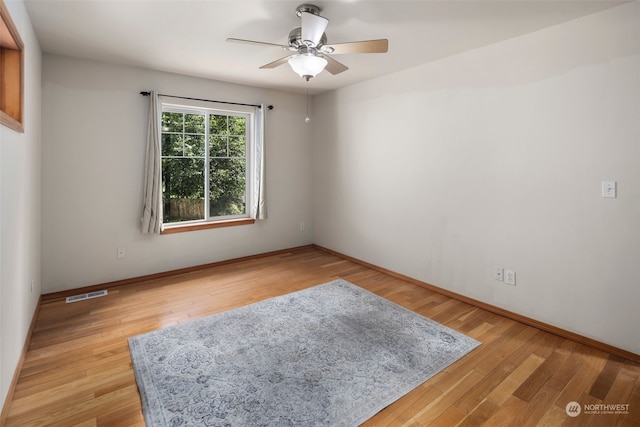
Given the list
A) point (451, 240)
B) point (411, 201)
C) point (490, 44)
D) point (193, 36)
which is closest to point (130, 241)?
point (193, 36)

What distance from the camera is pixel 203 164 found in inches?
173

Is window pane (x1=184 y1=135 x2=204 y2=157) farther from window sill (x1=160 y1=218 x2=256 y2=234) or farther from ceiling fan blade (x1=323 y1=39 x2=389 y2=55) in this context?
ceiling fan blade (x1=323 y1=39 x2=389 y2=55)

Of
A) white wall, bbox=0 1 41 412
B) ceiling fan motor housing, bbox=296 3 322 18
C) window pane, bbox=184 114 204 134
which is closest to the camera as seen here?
white wall, bbox=0 1 41 412

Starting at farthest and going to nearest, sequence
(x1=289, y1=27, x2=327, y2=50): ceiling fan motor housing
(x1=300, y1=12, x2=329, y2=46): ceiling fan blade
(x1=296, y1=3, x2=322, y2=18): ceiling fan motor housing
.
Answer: (x1=289, y1=27, x2=327, y2=50): ceiling fan motor housing → (x1=296, y1=3, x2=322, y2=18): ceiling fan motor housing → (x1=300, y1=12, x2=329, y2=46): ceiling fan blade

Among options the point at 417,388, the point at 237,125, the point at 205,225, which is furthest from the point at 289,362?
the point at 237,125

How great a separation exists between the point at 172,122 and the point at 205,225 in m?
1.37

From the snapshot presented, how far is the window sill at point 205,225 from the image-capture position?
13.5 ft

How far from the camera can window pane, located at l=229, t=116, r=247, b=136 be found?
15.2ft

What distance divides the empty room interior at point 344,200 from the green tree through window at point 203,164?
0.03 m

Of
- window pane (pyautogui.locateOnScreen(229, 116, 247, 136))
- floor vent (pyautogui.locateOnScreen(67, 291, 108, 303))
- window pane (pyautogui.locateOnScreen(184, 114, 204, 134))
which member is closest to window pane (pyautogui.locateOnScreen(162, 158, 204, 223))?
window pane (pyautogui.locateOnScreen(184, 114, 204, 134))

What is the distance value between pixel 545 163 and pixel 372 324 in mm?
1996

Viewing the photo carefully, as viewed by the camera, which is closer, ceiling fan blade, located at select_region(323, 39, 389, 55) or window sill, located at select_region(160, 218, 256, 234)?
ceiling fan blade, located at select_region(323, 39, 389, 55)

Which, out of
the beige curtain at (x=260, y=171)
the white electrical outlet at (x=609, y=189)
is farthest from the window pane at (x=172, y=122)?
the white electrical outlet at (x=609, y=189)

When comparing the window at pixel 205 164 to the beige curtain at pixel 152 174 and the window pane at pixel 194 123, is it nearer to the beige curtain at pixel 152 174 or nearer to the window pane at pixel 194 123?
the window pane at pixel 194 123
